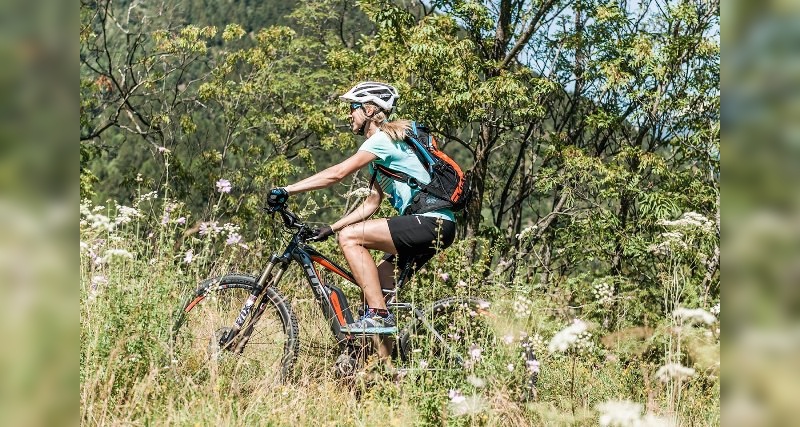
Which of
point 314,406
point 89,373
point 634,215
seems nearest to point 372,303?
point 314,406

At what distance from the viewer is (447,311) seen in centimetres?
438

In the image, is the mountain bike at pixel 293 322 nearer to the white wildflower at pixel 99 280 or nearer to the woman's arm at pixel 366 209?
the woman's arm at pixel 366 209

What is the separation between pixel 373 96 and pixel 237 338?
152 cm

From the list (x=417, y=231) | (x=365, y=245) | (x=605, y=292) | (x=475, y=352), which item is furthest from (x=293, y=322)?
(x=605, y=292)

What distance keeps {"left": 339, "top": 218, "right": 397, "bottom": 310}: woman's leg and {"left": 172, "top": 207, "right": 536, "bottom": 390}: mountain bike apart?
0.43ft

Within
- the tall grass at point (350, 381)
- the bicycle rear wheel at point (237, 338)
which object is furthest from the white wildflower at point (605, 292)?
the bicycle rear wheel at point (237, 338)

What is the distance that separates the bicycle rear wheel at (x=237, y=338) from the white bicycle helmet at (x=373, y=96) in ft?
3.78

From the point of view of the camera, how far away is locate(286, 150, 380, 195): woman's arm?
4.21 meters

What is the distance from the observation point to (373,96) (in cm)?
443

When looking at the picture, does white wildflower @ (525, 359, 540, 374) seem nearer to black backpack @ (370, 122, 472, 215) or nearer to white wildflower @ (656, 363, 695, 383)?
white wildflower @ (656, 363, 695, 383)

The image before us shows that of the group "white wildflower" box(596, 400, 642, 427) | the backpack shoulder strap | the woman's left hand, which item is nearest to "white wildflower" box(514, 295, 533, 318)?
the backpack shoulder strap

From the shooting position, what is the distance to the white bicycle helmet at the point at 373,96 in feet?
14.5
